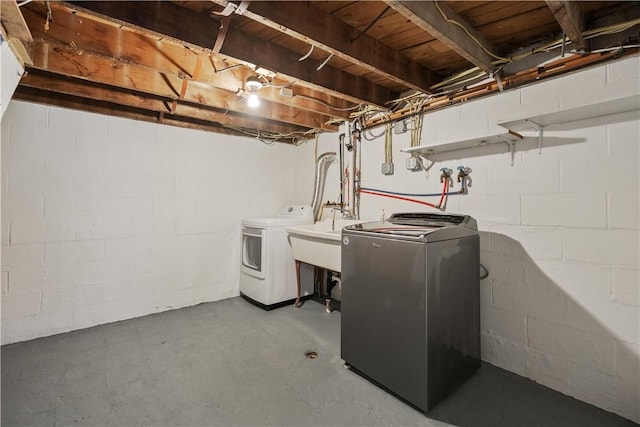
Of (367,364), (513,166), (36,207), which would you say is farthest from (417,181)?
(36,207)

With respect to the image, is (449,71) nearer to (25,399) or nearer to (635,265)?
(635,265)

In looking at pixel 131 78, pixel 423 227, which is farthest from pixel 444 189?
pixel 131 78

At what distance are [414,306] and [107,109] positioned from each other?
10.7ft

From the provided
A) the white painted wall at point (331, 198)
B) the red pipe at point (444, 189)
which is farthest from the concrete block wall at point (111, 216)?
the red pipe at point (444, 189)

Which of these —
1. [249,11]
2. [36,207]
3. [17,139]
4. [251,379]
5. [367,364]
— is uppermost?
[249,11]

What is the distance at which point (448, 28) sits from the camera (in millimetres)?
1587

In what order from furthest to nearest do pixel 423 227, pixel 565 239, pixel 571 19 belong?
pixel 423 227, pixel 565 239, pixel 571 19

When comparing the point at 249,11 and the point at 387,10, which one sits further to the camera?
the point at 387,10

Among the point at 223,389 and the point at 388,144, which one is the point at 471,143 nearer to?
the point at 388,144

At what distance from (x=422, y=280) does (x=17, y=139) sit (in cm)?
336

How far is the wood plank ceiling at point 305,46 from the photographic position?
151 cm

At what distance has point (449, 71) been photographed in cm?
241

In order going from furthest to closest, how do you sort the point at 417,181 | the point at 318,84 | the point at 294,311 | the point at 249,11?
1. the point at 294,311
2. the point at 417,181
3. the point at 318,84
4. the point at 249,11

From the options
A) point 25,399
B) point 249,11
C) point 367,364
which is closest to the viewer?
point 249,11
